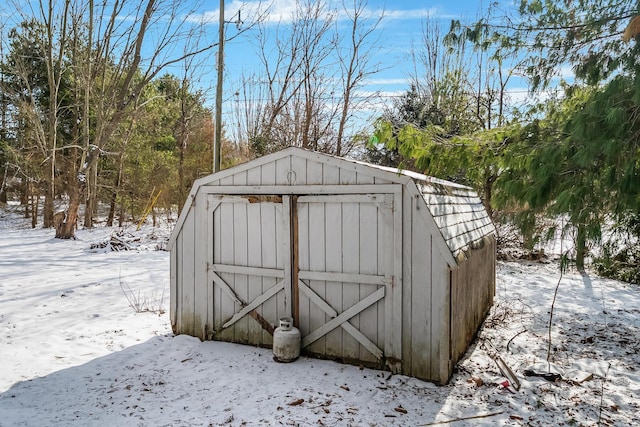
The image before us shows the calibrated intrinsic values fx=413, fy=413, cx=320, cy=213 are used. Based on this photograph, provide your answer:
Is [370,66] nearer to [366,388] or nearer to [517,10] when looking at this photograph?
[517,10]

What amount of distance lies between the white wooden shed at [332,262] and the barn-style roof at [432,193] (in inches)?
0.7

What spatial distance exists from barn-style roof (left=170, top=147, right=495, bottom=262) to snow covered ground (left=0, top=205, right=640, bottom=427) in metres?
1.31

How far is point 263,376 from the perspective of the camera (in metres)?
4.08

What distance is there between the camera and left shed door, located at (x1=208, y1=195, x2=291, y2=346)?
15.3ft

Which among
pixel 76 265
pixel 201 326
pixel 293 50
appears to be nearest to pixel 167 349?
pixel 201 326

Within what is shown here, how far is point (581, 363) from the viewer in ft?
15.1

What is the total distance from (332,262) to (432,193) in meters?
1.31

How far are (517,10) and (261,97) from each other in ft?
40.5

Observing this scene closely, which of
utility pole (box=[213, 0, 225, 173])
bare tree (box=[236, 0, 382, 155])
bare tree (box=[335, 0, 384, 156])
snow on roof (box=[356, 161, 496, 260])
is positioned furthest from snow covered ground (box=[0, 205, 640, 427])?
bare tree (box=[335, 0, 384, 156])

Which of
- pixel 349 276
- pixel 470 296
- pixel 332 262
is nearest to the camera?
pixel 349 276

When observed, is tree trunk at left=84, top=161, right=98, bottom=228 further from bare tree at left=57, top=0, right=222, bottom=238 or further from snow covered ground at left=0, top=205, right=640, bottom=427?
snow covered ground at left=0, top=205, right=640, bottom=427

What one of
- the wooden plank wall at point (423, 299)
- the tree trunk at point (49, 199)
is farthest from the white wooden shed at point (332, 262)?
the tree trunk at point (49, 199)

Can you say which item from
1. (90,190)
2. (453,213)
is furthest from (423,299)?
(90,190)

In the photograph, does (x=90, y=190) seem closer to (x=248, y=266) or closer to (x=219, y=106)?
(x=219, y=106)
